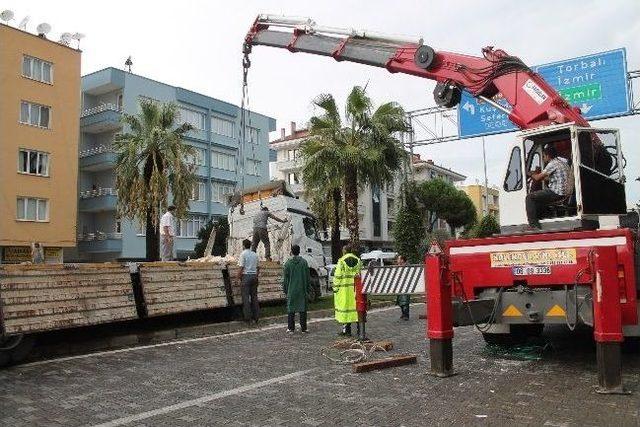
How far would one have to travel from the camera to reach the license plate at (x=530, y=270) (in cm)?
721

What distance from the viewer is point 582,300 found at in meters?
6.75

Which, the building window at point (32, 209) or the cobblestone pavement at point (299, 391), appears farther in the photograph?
the building window at point (32, 209)

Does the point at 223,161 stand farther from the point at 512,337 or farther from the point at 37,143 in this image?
Answer: the point at 512,337

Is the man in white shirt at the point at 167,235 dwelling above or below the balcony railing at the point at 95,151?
below

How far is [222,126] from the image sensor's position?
161 ft

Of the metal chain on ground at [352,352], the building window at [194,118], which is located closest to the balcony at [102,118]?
the building window at [194,118]

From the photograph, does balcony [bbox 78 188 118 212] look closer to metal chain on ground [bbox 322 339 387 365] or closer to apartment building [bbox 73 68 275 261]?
apartment building [bbox 73 68 275 261]

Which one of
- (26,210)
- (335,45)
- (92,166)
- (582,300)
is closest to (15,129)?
(26,210)

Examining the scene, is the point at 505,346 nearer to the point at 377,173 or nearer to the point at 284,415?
the point at 284,415

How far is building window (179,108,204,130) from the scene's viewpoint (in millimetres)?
45578

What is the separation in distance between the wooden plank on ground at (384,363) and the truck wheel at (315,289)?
983 cm

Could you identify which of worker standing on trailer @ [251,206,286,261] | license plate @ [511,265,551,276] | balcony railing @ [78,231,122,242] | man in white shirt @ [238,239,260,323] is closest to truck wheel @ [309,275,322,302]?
worker standing on trailer @ [251,206,286,261]

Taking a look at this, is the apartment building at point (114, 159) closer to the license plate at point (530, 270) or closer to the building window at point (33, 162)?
the building window at point (33, 162)

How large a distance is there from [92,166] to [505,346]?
3658 centimetres
